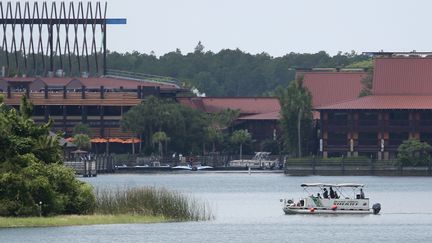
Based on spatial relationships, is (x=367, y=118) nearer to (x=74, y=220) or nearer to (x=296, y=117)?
(x=296, y=117)

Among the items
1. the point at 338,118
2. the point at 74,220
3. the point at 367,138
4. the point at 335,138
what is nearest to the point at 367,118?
the point at 367,138

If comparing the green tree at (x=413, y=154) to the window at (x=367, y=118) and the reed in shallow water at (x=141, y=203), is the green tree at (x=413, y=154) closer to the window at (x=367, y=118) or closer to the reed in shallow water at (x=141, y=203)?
the window at (x=367, y=118)

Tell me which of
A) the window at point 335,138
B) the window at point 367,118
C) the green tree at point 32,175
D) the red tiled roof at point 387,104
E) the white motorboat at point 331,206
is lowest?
the white motorboat at point 331,206

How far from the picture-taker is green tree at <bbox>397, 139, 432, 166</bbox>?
588ft

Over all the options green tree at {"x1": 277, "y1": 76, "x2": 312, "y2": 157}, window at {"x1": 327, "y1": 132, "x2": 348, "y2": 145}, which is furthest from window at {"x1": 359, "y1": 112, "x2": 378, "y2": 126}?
green tree at {"x1": 277, "y1": 76, "x2": 312, "y2": 157}

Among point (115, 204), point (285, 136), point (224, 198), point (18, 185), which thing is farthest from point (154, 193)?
point (285, 136)

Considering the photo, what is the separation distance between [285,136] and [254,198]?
6905 cm

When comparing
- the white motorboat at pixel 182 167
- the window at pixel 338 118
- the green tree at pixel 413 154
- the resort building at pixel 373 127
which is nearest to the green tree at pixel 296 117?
the resort building at pixel 373 127

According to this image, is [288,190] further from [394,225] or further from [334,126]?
[334,126]

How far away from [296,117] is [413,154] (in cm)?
1637

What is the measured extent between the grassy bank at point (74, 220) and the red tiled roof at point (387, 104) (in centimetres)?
10522

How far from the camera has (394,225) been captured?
94250 millimetres

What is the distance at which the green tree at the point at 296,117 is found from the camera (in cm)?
19100

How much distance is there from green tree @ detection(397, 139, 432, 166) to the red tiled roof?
12.4m
